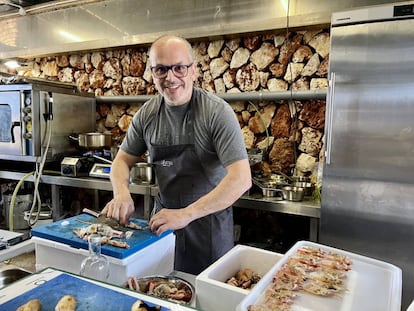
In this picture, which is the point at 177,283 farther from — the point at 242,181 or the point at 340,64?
the point at 340,64

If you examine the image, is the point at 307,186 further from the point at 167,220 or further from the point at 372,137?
the point at 167,220

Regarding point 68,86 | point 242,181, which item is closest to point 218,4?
point 68,86

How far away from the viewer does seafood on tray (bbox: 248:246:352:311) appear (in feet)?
2.34

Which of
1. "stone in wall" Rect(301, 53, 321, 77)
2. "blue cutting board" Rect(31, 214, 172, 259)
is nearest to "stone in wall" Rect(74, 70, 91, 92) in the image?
"stone in wall" Rect(301, 53, 321, 77)

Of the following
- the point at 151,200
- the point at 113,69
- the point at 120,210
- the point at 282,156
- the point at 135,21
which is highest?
the point at 135,21

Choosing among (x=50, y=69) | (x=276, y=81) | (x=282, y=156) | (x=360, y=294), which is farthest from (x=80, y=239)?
(x=50, y=69)

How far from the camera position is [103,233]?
3.65 feet

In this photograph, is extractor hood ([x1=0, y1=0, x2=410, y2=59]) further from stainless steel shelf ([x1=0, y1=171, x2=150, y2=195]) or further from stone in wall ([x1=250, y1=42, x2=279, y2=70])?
stainless steel shelf ([x1=0, y1=171, x2=150, y2=195])

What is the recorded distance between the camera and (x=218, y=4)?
2.95 meters

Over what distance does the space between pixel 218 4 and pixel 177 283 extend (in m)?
2.66

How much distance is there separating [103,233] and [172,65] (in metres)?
0.82

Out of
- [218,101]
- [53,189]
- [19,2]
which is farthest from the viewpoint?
[19,2]

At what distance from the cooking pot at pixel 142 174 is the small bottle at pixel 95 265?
5.64 feet

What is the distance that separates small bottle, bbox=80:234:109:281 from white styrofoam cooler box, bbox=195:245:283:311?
11.5 inches
